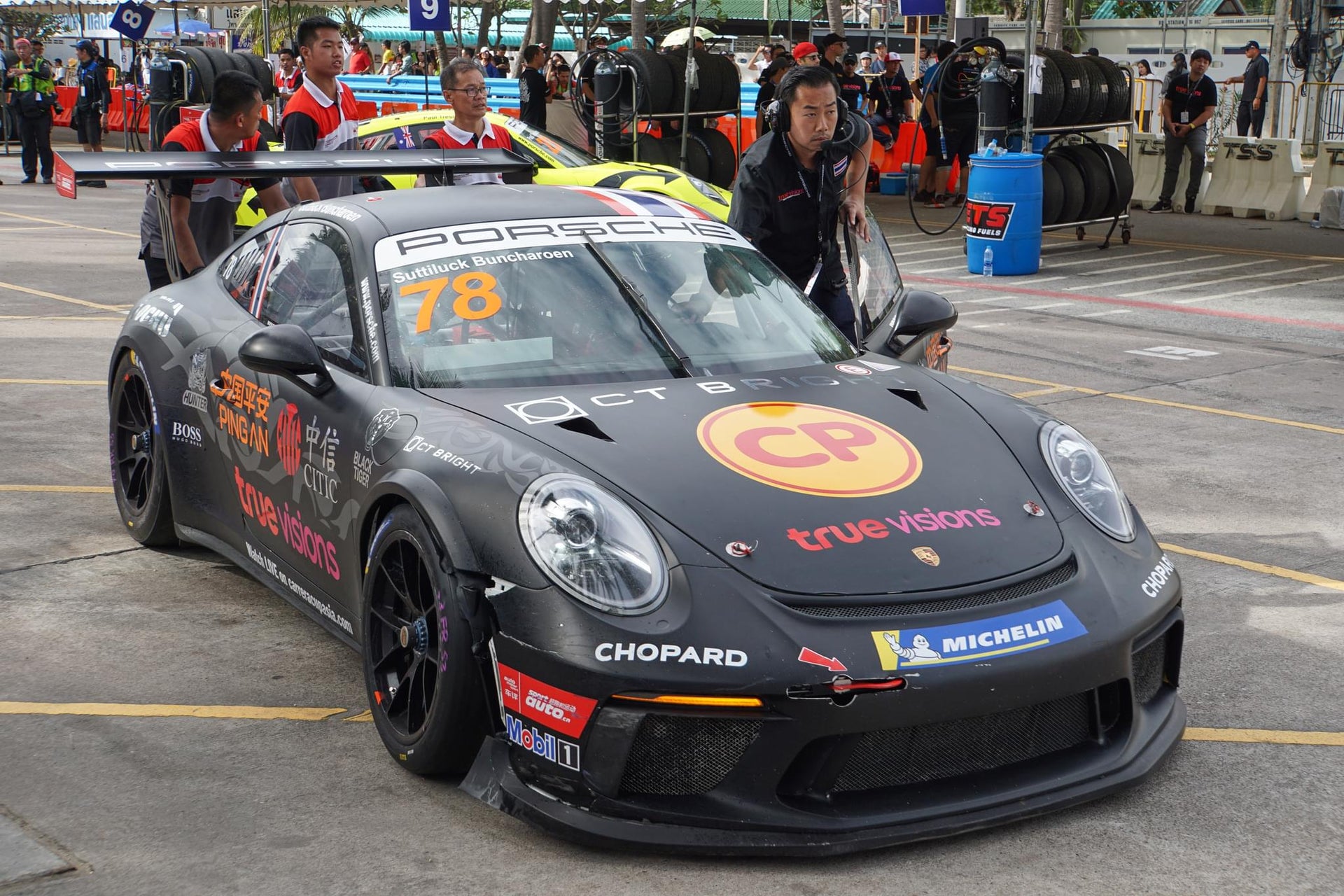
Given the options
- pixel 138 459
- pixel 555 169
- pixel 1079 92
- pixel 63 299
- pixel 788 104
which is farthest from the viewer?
pixel 1079 92

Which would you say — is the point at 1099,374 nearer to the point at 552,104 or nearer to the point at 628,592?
the point at 628,592

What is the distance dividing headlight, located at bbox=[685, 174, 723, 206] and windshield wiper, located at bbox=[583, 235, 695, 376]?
8.30m

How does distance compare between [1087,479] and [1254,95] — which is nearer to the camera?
[1087,479]

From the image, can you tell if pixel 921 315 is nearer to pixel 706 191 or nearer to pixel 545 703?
pixel 545 703

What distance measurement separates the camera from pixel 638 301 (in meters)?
4.55

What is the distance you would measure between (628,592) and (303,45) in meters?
5.90

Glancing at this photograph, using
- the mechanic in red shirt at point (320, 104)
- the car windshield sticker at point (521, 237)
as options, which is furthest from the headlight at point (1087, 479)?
the mechanic in red shirt at point (320, 104)

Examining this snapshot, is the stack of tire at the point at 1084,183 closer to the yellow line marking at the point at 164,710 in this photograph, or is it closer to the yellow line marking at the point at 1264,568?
the yellow line marking at the point at 1264,568

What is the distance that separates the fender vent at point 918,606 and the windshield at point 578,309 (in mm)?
1133

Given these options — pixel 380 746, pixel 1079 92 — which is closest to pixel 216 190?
pixel 380 746

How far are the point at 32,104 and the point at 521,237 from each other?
20.3 metres

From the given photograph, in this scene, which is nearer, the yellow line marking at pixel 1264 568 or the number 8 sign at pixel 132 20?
the yellow line marking at pixel 1264 568

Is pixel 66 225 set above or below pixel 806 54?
below

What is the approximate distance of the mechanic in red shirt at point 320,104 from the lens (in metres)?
8.22
